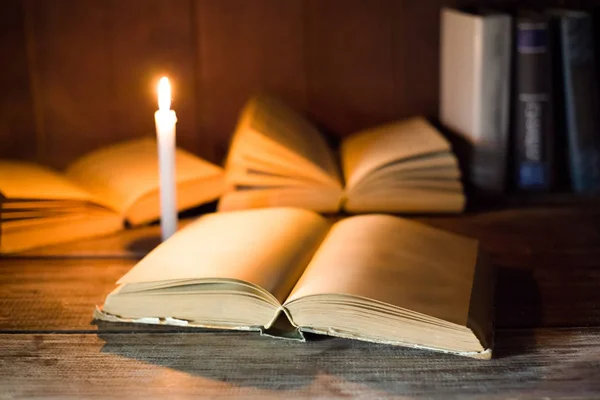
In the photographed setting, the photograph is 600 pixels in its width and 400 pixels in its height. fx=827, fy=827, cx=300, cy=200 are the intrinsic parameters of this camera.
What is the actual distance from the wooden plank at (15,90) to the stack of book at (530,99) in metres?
0.79

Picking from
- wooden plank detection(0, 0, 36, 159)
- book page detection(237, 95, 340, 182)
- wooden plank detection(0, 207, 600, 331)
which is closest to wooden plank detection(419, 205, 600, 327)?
wooden plank detection(0, 207, 600, 331)

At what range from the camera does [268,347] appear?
834 mm

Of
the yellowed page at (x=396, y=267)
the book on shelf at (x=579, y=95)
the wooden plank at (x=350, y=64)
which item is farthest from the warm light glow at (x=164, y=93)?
the book on shelf at (x=579, y=95)

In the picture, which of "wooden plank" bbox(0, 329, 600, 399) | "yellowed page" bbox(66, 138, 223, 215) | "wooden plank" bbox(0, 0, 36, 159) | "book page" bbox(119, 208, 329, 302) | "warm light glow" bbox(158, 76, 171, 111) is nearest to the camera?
"wooden plank" bbox(0, 329, 600, 399)

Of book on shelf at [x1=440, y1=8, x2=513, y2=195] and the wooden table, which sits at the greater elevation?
book on shelf at [x1=440, y1=8, x2=513, y2=195]

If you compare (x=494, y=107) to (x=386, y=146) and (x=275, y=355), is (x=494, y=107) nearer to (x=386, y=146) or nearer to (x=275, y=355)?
(x=386, y=146)

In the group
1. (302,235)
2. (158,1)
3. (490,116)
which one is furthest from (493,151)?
(158,1)

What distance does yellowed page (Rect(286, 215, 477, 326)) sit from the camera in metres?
0.81

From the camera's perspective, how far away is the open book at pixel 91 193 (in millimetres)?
1133

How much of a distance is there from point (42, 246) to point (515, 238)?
0.66 m

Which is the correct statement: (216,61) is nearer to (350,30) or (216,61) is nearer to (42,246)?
(350,30)

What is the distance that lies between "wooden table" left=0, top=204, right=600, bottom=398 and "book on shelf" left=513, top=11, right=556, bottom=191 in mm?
344

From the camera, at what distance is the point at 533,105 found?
1.35m

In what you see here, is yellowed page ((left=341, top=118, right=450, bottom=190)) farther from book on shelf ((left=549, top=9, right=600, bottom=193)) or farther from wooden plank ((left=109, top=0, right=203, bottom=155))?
wooden plank ((left=109, top=0, right=203, bottom=155))
